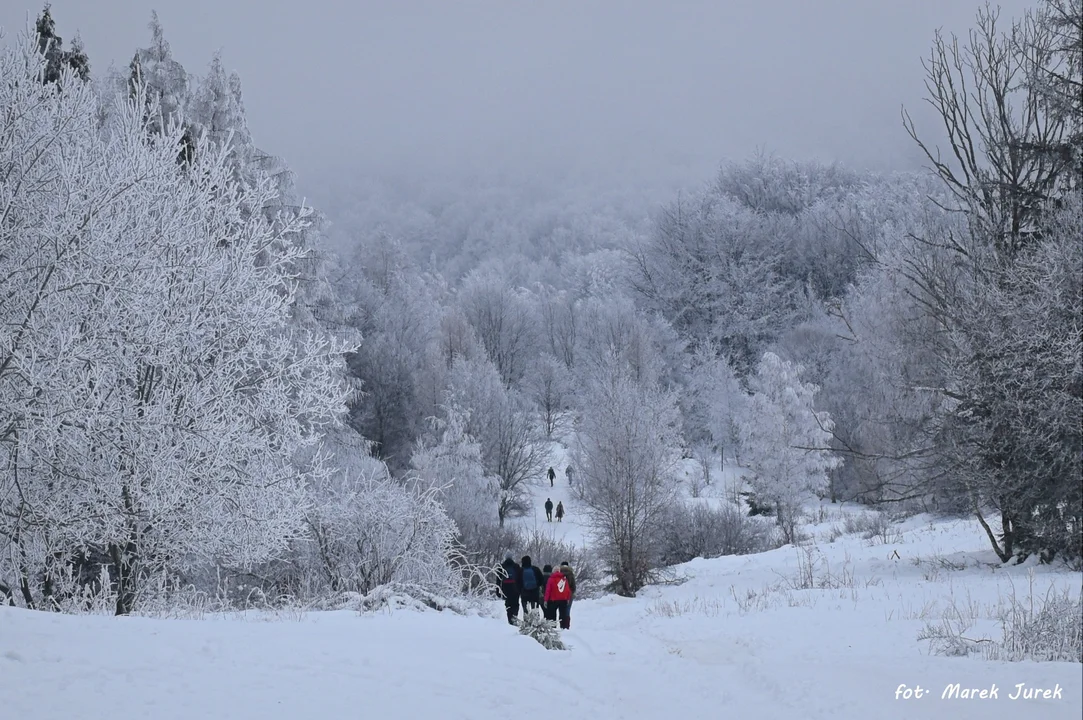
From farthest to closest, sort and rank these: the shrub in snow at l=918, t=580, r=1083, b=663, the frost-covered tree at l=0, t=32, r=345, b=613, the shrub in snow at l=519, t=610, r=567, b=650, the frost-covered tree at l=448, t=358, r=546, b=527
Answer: the frost-covered tree at l=448, t=358, r=546, b=527, the shrub in snow at l=519, t=610, r=567, b=650, the frost-covered tree at l=0, t=32, r=345, b=613, the shrub in snow at l=918, t=580, r=1083, b=663

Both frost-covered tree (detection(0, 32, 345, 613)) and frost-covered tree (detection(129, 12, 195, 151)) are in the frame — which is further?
frost-covered tree (detection(129, 12, 195, 151))

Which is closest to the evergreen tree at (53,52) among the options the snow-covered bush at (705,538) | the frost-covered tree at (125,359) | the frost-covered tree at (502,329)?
the frost-covered tree at (125,359)

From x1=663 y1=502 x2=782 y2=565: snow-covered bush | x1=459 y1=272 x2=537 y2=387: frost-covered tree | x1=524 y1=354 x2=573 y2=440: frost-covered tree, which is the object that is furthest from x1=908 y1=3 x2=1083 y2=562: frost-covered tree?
x1=459 y1=272 x2=537 y2=387: frost-covered tree

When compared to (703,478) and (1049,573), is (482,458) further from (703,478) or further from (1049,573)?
(1049,573)

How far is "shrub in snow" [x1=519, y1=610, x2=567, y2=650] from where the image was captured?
29.0ft

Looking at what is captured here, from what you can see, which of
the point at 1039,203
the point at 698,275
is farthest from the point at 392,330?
the point at 1039,203

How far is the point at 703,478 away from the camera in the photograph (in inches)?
1791

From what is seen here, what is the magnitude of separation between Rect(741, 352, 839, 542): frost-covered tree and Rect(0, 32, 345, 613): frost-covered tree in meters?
23.6

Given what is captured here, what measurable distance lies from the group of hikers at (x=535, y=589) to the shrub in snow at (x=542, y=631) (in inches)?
97.6

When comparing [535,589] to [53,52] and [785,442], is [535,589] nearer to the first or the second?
[53,52]

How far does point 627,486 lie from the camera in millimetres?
25031

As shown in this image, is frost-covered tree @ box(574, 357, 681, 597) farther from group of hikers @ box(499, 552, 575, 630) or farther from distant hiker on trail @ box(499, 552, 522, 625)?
distant hiker on trail @ box(499, 552, 522, 625)

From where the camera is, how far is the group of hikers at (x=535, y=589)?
12.0 meters

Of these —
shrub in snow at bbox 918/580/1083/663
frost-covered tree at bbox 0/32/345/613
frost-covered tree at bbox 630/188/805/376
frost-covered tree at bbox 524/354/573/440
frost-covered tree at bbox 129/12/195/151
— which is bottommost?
shrub in snow at bbox 918/580/1083/663
